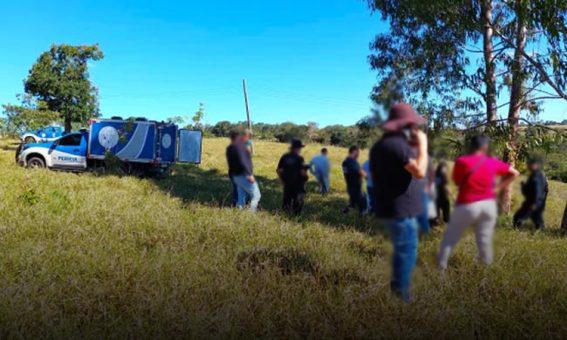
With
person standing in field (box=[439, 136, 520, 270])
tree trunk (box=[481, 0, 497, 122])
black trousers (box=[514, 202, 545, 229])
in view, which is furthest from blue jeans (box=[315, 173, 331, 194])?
tree trunk (box=[481, 0, 497, 122])

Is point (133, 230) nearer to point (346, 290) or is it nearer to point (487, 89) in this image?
point (346, 290)

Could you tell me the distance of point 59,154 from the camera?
19625 mm

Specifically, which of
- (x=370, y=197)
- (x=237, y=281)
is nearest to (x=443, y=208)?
(x=370, y=197)

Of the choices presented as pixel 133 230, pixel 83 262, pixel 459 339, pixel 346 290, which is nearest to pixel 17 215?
pixel 133 230

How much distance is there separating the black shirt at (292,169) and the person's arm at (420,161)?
0.38 metres

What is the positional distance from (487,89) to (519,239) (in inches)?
20.5

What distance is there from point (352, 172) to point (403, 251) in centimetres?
24

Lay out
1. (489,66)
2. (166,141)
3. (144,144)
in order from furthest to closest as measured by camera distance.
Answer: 1. (144,144)
2. (166,141)
3. (489,66)

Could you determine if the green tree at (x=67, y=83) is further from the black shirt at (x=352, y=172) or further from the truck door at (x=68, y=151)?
the black shirt at (x=352, y=172)

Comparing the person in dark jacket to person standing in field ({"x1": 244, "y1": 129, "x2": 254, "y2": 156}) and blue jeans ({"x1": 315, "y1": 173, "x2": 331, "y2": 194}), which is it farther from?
person standing in field ({"x1": 244, "y1": 129, "x2": 254, "y2": 156})

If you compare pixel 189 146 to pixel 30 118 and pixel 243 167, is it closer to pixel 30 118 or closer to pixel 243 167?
pixel 243 167

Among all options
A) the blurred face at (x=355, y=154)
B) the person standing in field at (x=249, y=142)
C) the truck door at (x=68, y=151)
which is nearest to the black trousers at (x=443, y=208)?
the blurred face at (x=355, y=154)

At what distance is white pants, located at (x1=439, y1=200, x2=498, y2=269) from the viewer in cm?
87

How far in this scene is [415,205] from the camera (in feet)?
3.09
